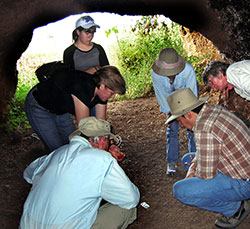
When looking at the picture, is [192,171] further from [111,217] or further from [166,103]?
[166,103]

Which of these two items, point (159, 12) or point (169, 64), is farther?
point (159, 12)

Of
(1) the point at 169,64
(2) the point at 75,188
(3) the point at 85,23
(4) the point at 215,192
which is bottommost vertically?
(4) the point at 215,192

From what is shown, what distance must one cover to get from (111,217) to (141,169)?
6.37 feet

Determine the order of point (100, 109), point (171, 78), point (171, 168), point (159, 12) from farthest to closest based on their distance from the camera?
point (159, 12), point (171, 168), point (171, 78), point (100, 109)

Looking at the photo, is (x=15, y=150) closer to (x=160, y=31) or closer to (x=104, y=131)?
(x=104, y=131)

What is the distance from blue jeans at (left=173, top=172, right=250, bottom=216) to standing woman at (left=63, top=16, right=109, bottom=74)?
6.12ft

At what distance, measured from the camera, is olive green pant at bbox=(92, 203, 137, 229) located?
2.49 m

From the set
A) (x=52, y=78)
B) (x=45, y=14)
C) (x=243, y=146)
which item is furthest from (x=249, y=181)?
(x=45, y=14)

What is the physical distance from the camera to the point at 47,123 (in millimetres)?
3410

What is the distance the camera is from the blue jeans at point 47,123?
3.38 meters

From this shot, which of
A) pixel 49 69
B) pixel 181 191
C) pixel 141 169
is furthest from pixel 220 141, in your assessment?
pixel 141 169

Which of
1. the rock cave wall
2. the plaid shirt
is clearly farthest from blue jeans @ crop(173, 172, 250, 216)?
the rock cave wall

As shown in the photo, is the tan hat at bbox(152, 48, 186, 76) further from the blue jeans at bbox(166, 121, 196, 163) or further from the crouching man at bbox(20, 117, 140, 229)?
the crouching man at bbox(20, 117, 140, 229)

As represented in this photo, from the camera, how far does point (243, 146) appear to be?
8.39 ft
